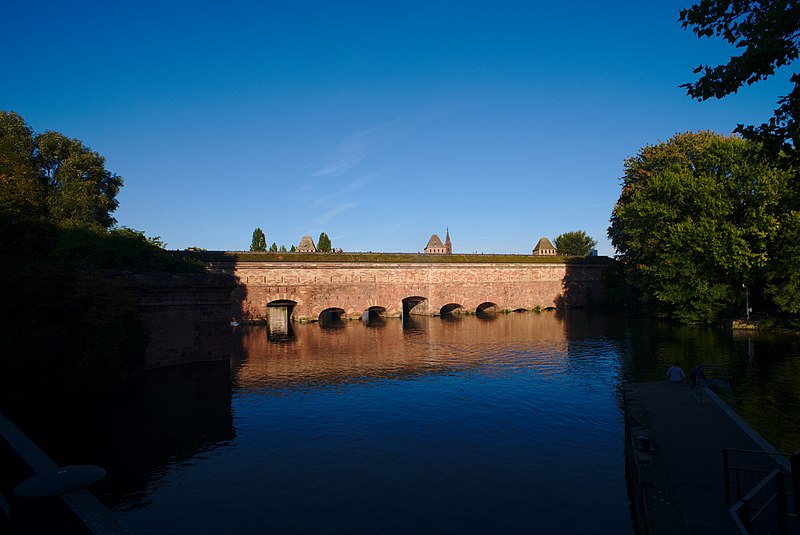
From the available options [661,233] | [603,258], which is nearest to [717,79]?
[661,233]

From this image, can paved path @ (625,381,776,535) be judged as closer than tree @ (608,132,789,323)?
Yes

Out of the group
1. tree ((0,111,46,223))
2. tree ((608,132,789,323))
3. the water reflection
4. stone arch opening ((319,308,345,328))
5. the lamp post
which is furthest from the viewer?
stone arch opening ((319,308,345,328))

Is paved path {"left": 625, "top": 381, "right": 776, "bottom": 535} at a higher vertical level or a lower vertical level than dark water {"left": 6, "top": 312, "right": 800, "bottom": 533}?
higher

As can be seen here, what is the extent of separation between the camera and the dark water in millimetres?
8828

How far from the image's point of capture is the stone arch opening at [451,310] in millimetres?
56156

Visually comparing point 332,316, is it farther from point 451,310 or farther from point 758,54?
point 758,54

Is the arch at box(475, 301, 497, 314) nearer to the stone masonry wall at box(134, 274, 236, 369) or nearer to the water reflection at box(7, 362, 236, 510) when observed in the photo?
the stone masonry wall at box(134, 274, 236, 369)

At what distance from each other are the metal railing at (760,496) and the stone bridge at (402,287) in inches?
1657

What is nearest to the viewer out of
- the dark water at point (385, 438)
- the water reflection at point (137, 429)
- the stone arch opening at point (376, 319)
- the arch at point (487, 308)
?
the dark water at point (385, 438)

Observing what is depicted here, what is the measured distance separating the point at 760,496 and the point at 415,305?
51.1m

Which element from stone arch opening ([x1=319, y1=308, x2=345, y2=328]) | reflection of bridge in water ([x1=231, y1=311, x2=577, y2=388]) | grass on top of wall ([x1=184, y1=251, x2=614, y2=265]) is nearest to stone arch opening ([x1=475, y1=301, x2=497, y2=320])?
grass on top of wall ([x1=184, y1=251, x2=614, y2=265])

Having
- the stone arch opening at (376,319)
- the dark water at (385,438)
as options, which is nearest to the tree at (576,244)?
the stone arch opening at (376,319)

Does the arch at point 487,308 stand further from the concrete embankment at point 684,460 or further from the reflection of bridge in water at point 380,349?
the concrete embankment at point 684,460

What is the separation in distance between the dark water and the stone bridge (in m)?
22.3
